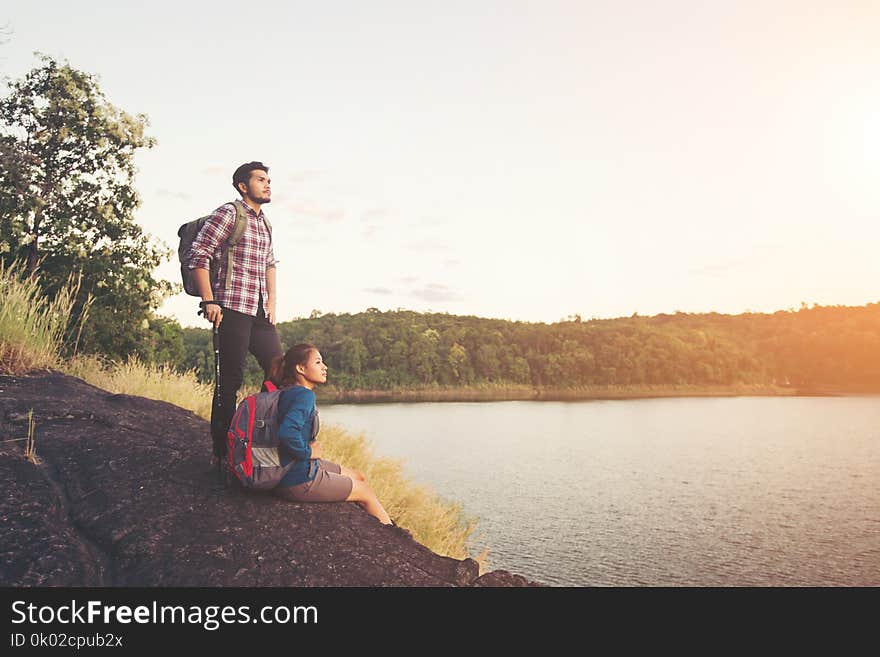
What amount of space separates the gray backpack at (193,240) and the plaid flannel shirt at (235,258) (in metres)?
0.02

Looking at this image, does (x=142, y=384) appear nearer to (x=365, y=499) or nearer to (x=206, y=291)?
(x=206, y=291)

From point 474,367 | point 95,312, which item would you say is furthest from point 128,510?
point 474,367

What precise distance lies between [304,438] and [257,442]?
0.96ft

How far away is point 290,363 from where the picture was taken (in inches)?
159

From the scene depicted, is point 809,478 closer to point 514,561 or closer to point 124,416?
point 514,561

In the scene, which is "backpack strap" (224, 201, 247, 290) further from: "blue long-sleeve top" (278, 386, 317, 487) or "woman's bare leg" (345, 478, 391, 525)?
"woman's bare leg" (345, 478, 391, 525)

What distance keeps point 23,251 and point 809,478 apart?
25.8 metres

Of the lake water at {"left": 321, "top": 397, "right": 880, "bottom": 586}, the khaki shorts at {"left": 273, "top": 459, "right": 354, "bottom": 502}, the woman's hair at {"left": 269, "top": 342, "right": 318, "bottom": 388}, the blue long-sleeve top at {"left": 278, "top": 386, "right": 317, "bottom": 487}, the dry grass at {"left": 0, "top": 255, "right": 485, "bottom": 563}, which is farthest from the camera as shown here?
the lake water at {"left": 321, "top": 397, "right": 880, "bottom": 586}

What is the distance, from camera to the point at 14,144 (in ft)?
39.4

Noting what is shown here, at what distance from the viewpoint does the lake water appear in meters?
13.6

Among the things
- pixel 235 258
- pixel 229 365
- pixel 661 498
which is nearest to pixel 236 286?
pixel 235 258

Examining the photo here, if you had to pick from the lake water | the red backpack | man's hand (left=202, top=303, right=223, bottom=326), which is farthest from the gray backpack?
the lake water

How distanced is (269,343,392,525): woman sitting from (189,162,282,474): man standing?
0.49 m
